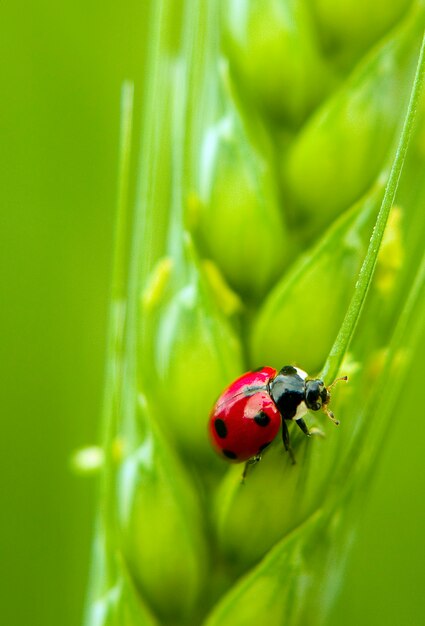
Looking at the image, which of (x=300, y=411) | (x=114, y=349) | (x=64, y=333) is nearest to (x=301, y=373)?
(x=300, y=411)

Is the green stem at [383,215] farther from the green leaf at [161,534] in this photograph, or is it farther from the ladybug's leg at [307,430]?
the green leaf at [161,534]

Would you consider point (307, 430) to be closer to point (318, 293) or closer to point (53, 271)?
point (318, 293)

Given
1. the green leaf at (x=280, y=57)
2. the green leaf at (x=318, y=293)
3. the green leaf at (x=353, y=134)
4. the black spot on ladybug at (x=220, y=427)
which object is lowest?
the black spot on ladybug at (x=220, y=427)

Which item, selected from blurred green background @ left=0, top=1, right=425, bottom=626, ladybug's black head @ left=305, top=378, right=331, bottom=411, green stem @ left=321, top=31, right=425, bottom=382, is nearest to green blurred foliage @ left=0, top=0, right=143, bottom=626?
blurred green background @ left=0, top=1, right=425, bottom=626

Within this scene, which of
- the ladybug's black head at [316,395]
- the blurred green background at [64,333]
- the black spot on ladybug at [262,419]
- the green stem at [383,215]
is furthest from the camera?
the blurred green background at [64,333]

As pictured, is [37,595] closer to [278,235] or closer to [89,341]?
[89,341]

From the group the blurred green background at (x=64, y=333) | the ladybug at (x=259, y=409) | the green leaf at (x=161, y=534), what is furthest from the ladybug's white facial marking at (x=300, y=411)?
the blurred green background at (x=64, y=333)

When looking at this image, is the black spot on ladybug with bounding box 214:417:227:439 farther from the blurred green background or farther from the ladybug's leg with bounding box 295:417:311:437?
the blurred green background

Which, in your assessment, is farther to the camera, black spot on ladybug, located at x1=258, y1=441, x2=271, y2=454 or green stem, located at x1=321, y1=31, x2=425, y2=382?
black spot on ladybug, located at x1=258, y1=441, x2=271, y2=454
